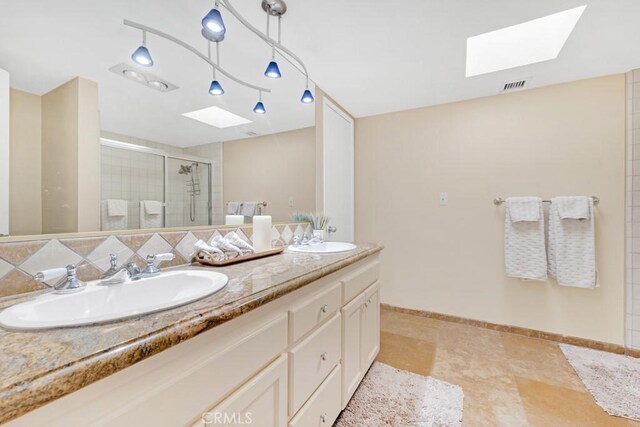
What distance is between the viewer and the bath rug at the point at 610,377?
149 centimetres

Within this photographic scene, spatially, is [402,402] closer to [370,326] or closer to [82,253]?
[370,326]

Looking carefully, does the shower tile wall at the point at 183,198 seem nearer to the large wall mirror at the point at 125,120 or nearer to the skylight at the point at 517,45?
the large wall mirror at the point at 125,120

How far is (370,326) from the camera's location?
1.69m

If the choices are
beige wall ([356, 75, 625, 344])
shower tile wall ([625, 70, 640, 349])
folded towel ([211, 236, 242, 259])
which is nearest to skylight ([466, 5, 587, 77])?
beige wall ([356, 75, 625, 344])

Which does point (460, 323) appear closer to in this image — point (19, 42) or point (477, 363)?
point (477, 363)

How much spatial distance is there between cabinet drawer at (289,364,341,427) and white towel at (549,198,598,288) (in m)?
2.00

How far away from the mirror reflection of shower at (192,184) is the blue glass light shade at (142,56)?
0.43m

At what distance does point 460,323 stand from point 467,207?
110 cm

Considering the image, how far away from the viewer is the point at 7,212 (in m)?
0.78

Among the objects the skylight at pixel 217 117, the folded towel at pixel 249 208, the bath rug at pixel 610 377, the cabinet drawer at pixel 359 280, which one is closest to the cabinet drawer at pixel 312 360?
the cabinet drawer at pixel 359 280

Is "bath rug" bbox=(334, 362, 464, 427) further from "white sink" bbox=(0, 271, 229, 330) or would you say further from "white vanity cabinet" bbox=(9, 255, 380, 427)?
"white sink" bbox=(0, 271, 229, 330)

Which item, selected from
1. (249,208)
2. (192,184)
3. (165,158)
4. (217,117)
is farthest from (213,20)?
(249,208)

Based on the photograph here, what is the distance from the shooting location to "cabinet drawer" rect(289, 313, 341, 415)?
3.10ft

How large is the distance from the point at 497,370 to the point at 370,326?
0.97m
